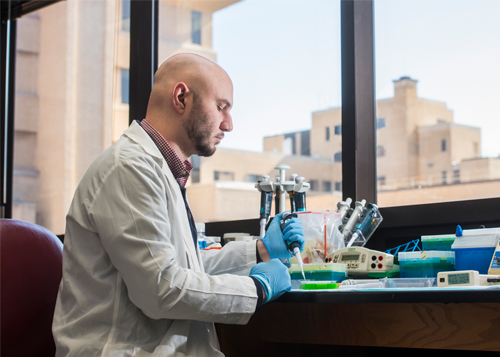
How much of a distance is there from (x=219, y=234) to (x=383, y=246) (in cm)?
77

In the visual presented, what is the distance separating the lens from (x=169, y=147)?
137 cm

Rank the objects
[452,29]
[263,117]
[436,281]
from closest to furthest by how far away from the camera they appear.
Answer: [436,281]
[452,29]
[263,117]

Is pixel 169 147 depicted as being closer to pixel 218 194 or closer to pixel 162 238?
pixel 162 238

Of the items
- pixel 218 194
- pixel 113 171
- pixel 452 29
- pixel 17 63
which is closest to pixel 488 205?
pixel 452 29

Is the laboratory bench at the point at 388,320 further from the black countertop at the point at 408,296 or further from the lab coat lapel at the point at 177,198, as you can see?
the lab coat lapel at the point at 177,198

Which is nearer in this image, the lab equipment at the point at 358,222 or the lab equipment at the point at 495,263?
the lab equipment at the point at 495,263

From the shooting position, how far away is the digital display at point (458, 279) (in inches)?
43.3

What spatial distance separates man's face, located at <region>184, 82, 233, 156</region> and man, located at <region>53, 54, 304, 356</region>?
148mm

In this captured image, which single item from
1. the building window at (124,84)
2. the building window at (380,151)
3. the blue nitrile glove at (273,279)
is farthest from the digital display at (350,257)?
the building window at (124,84)

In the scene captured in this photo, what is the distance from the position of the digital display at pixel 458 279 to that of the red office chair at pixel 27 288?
1.01 metres

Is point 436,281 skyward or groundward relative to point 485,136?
groundward

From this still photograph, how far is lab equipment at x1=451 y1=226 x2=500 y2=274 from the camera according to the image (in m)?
1.27

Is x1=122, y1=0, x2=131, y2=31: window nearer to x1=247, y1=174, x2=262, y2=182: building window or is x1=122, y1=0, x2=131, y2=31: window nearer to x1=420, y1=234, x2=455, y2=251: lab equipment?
x1=247, y1=174, x2=262, y2=182: building window

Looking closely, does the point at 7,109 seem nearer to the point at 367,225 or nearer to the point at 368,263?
the point at 367,225
